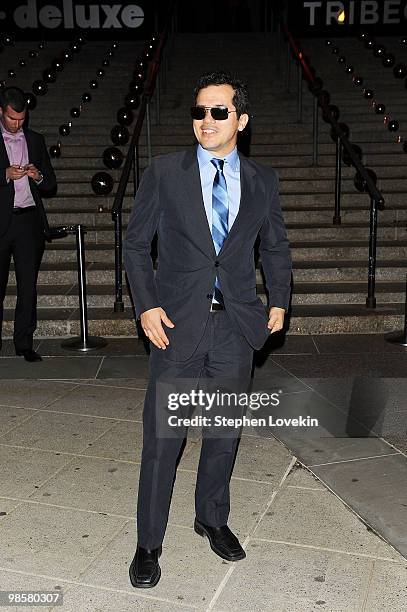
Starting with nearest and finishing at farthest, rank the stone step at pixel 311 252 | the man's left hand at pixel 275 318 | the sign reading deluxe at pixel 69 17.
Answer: the man's left hand at pixel 275 318 → the stone step at pixel 311 252 → the sign reading deluxe at pixel 69 17

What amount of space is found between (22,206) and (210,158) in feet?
10.8

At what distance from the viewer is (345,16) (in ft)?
57.1

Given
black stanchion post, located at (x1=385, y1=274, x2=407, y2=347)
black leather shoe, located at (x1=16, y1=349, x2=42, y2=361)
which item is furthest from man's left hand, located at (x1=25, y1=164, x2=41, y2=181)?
black stanchion post, located at (x1=385, y1=274, x2=407, y2=347)

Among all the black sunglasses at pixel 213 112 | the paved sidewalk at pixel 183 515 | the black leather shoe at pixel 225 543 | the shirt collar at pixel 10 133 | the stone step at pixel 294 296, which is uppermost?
the black sunglasses at pixel 213 112

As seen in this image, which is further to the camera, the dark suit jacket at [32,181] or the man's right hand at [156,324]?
the dark suit jacket at [32,181]

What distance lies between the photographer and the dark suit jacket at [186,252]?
3.03m

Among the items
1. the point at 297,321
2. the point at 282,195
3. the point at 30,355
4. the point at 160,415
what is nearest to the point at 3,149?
the point at 30,355

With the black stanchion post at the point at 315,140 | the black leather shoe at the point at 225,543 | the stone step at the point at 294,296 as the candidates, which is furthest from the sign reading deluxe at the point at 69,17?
the black leather shoe at the point at 225,543

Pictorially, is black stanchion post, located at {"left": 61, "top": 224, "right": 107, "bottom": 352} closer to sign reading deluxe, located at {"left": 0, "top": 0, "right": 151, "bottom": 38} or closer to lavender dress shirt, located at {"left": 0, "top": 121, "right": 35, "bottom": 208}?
lavender dress shirt, located at {"left": 0, "top": 121, "right": 35, "bottom": 208}

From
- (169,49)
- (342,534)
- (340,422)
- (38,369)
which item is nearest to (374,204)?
(340,422)

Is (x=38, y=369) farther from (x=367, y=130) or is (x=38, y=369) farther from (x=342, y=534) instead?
(x=367, y=130)

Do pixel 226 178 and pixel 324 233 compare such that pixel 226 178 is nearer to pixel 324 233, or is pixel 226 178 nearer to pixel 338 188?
pixel 324 233

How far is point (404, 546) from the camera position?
136 inches

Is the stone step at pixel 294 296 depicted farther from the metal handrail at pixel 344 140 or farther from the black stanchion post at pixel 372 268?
the metal handrail at pixel 344 140
